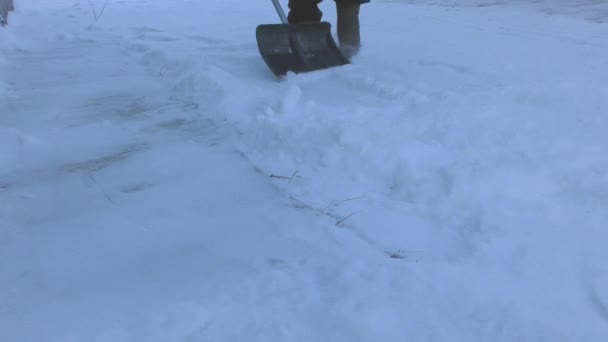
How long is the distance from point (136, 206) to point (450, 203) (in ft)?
2.72

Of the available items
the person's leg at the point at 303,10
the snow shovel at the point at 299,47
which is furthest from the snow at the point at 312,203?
the person's leg at the point at 303,10

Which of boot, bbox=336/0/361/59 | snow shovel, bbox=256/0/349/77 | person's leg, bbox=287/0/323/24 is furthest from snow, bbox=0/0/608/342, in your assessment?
person's leg, bbox=287/0/323/24

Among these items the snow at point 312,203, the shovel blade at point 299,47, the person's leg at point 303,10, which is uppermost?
the person's leg at point 303,10

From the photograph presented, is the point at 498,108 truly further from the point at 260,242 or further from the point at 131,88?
the point at 131,88

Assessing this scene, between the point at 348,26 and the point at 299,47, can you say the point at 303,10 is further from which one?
the point at 299,47

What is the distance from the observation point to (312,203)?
124 cm

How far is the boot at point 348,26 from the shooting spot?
9.11 feet

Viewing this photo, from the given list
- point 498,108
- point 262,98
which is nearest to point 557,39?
point 498,108

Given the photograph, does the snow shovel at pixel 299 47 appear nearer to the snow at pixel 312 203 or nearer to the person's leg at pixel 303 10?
the snow at pixel 312 203

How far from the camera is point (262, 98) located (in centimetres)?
195

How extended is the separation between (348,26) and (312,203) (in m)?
1.88

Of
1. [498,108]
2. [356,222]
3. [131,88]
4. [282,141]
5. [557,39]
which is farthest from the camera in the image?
[557,39]

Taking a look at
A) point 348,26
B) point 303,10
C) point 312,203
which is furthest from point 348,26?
point 312,203

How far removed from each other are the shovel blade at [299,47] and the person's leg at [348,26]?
0.20 metres
